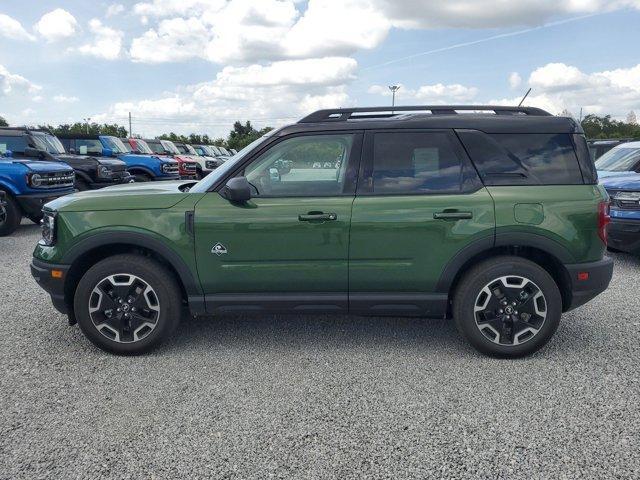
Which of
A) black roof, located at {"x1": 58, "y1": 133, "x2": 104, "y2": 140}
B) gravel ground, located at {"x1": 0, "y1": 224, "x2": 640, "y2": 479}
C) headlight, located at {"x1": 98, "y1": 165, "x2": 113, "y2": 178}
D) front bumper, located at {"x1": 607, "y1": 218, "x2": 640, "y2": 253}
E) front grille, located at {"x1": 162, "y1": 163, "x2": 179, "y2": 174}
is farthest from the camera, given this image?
front grille, located at {"x1": 162, "y1": 163, "x2": 179, "y2": 174}

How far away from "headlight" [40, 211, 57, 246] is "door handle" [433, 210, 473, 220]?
281 cm

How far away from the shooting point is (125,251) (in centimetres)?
388

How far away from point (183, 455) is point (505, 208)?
2.62 meters

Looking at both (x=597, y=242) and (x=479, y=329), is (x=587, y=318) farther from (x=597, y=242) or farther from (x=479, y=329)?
(x=479, y=329)

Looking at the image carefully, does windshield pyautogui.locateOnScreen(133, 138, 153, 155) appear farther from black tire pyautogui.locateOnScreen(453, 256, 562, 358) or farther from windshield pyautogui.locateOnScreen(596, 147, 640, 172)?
black tire pyautogui.locateOnScreen(453, 256, 562, 358)

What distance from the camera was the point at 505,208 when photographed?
11.9ft

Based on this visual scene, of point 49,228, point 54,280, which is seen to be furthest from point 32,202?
point 54,280

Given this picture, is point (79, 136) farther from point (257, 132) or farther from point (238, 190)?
point (257, 132)

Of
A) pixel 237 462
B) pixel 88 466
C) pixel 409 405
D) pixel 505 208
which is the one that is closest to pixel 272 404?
pixel 237 462

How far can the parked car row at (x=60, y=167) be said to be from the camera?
9.06 meters

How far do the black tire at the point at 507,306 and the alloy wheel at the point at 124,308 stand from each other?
227cm

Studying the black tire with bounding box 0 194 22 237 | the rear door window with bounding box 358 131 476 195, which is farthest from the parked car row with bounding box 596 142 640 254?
the black tire with bounding box 0 194 22 237

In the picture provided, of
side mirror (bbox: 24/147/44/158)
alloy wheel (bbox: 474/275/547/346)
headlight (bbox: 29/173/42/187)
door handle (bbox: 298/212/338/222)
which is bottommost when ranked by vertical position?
alloy wheel (bbox: 474/275/547/346)

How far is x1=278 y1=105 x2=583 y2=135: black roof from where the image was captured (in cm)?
372
